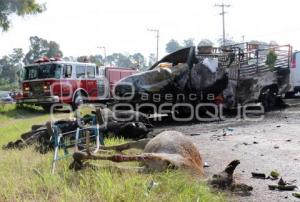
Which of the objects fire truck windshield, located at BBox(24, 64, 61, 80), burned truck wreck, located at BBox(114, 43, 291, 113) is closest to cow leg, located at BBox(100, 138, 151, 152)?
burned truck wreck, located at BBox(114, 43, 291, 113)

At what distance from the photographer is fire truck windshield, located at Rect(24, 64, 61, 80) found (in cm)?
1905

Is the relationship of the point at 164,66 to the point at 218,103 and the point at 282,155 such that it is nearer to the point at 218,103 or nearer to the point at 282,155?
the point at 218,103

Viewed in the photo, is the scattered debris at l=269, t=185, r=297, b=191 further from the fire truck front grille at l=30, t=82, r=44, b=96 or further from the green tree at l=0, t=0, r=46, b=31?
the green tree at l=0, t=0, r=46, b=31

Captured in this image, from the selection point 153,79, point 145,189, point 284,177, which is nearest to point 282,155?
point 284,177

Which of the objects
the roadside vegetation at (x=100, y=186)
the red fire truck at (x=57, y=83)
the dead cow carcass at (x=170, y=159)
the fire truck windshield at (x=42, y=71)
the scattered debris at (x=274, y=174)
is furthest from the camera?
the fire truck windshield at (x=42, y=71)

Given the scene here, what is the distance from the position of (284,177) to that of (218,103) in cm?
792

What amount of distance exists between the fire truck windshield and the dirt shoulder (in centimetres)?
862

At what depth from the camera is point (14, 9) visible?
2223 cm

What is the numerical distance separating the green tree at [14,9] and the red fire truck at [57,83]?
3927 mm

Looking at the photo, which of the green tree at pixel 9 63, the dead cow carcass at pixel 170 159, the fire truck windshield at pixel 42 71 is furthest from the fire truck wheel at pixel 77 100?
the green tree at pixel 9 63

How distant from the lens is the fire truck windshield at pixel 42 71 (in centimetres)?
1905

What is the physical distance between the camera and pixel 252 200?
184 inches

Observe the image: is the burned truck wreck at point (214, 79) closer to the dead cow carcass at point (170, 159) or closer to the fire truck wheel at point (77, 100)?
the fire truck wheel at point (77, 100)

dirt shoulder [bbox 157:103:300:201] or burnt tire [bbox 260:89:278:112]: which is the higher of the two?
burnt tire [bbox 260:89:278:112]
